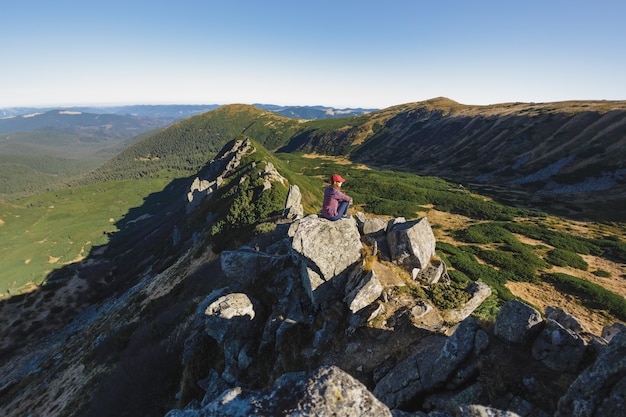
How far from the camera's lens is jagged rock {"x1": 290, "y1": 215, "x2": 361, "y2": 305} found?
1598 cm

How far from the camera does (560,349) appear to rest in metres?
9.22

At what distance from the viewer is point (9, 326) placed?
69.8 m

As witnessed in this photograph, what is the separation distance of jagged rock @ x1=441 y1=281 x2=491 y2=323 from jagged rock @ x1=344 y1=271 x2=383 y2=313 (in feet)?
11.7

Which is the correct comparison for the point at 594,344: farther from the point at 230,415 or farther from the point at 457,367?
the point at 230,415

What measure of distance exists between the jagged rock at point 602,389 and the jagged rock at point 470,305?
740 cm

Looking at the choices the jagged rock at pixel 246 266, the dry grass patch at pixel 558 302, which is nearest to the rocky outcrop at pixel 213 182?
the jagged rock at pixel 246 266

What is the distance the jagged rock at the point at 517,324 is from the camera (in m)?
9.98

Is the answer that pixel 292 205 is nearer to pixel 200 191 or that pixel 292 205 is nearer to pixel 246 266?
pixel 246 266

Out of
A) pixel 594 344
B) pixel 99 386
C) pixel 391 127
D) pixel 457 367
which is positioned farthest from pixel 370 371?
pixel 391 127

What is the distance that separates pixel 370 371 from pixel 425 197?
5643 cm

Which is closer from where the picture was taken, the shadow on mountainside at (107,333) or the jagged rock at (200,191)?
the shadow on mountainside at (107,333)

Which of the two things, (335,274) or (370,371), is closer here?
(370,371)

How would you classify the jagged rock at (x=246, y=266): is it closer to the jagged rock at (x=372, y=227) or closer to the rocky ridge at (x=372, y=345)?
the rocky ridge at (x=372, y=345)

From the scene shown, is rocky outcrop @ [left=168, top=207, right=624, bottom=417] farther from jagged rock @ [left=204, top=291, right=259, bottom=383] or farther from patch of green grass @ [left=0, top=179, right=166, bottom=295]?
patch of green grass @ [left=0, top=179, right=166, bottom=295]
